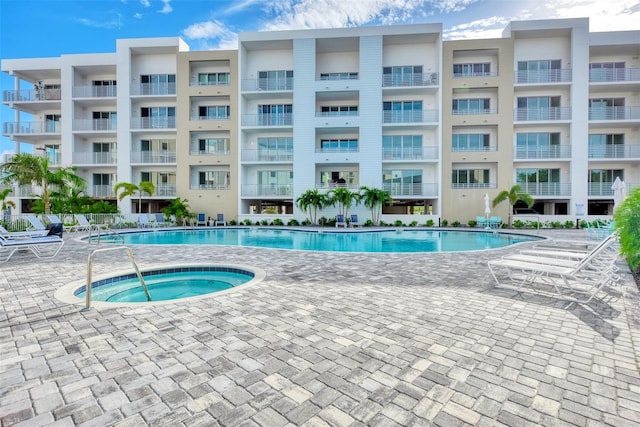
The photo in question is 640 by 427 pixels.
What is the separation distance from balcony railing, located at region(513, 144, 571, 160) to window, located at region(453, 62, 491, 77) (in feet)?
19.2

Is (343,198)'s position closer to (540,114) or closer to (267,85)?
(267,85)

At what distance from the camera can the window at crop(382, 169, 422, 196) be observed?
22094 millimetres

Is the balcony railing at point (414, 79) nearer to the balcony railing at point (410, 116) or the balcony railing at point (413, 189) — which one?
the balcony railing at point (410, 116)

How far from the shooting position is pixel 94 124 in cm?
2423

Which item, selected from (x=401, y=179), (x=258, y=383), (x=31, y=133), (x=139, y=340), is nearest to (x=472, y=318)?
(x=258, y=383)

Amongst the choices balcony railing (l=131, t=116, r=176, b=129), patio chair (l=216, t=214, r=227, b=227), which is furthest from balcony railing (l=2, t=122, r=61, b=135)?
patio chair (l=216, t=214, r=227, b=227)

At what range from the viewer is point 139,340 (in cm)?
316

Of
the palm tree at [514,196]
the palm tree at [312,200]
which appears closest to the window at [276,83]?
the palm tree at [312,200]

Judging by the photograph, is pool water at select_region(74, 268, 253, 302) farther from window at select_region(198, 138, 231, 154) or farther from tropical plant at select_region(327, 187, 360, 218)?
window at select_region(198, 138, 231, 154)

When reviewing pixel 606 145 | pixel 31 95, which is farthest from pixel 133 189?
pixel 606 145

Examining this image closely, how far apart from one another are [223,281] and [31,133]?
27.7 m

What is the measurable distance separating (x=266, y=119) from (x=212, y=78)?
5647mm

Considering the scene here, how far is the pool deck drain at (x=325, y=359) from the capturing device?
2.09 m

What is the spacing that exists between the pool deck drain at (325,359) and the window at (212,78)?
2196 centimetres
